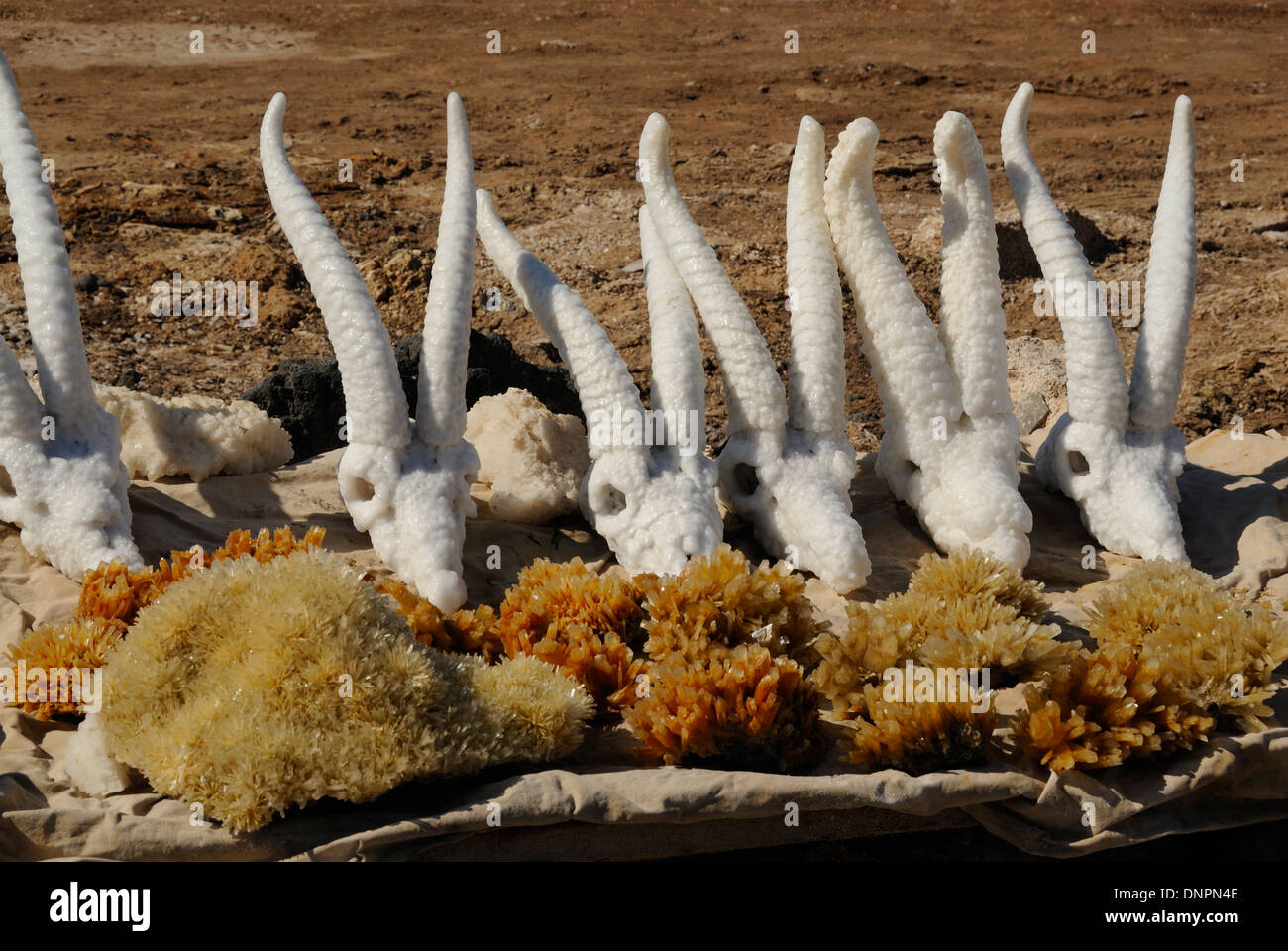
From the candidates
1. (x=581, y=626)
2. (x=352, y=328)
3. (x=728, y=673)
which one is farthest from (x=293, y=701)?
(x=352, y=328)

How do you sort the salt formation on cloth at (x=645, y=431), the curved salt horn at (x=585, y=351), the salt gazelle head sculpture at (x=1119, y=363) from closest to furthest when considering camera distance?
the salt formation on cloth at (x=645, y=431)
the curved salt horn at (x=585, y=351)
the salt gazelle head sculpture at (x=1119, y=363)

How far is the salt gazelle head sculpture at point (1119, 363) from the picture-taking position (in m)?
5.83

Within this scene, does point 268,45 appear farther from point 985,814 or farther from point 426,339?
point 985,814

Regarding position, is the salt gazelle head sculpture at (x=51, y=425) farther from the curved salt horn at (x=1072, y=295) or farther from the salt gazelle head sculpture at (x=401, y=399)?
the curved salt horn at (x=1072, y=295)

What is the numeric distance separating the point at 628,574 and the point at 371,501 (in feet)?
3.76

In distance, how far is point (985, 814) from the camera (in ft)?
13.1

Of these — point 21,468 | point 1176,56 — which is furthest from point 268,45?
point 21,468

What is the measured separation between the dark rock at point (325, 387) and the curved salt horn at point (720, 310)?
1.46m

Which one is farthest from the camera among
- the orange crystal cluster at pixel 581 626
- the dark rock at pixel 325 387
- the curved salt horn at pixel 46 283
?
the dark rock at pixel 325 387

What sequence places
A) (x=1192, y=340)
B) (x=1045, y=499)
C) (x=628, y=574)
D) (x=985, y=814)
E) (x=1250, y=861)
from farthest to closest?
(x=1192, y=340) → (x=1045, y=499) → (x=628, y=574) → (x=1250, y=861) → (x=985, y=814)

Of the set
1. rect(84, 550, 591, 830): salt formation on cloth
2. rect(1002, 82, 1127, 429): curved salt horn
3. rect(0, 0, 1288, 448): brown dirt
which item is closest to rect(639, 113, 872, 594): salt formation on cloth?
rect(1002, 82, 1127, 429): curved salt horn

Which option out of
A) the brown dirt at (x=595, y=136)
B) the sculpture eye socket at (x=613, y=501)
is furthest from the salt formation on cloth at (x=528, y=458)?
the brown dirt at (x=595, y=136)

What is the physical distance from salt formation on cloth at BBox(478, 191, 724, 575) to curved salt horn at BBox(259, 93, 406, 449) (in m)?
0.84

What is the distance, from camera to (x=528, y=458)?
5.93 m
